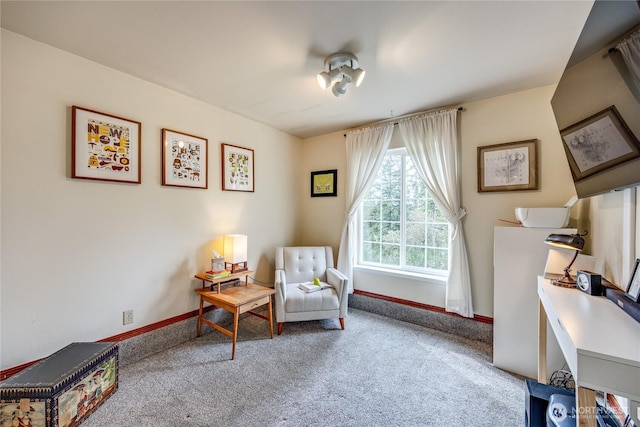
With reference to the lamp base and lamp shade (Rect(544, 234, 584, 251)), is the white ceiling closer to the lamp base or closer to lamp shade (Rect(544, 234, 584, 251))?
lamp shade (Rect(544, 234, 584, 251))

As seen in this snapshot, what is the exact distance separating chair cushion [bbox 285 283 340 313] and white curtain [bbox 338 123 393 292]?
2.05ft

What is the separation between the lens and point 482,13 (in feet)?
4.53

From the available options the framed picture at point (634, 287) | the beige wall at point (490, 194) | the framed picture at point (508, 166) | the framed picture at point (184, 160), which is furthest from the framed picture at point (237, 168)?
the framed picture at point (634, 287)

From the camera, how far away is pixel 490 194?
2.43m

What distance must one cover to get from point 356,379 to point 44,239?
243 centimetres

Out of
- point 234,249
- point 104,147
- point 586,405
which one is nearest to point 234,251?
point 234,249

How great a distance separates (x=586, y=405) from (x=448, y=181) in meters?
2.04

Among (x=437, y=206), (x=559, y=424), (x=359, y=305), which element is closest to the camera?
(x=559, y=424)

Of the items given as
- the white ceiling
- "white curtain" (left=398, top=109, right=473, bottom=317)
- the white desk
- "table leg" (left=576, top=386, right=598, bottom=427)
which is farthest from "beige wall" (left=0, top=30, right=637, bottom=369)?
"table leg" (left=576, top=386, right=598, bottom=427)

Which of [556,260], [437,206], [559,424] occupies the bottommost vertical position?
[559,424]

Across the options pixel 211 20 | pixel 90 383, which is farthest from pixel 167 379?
pixel 211 20

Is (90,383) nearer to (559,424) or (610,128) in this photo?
(559,424)

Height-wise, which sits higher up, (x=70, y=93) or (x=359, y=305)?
(x=70, y=93)

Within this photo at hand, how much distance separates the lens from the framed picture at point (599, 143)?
1.06m
